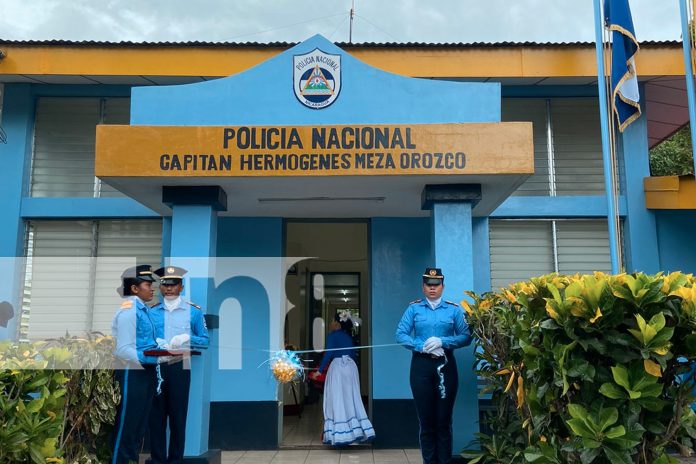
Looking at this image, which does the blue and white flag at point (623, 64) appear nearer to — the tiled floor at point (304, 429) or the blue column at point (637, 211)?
the blue column at point (637, 211)

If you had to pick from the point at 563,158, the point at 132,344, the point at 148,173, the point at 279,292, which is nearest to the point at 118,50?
the point at 148,173

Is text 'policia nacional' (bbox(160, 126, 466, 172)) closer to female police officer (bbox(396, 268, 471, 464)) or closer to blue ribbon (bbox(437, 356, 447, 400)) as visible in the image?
female police officer (bbox(396, 268, 471, 464))

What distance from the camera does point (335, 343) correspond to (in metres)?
7.43

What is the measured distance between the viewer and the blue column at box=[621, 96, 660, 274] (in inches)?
297

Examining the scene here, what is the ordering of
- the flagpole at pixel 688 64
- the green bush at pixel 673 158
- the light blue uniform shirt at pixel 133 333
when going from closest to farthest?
1. the light blue uniform shirt at pixel 133 333
2. the flagpole at pixel 688 64
3. the green bush at pixel 673 158

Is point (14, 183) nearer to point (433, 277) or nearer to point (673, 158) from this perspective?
point (433, 277)

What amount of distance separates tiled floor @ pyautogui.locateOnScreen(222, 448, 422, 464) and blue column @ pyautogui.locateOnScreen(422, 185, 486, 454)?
1047 mm

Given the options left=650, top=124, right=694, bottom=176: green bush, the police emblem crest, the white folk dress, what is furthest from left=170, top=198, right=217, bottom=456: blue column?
left=650, top=124, right=694, bottom=176: green bush

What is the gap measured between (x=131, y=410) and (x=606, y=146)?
5.68 meters

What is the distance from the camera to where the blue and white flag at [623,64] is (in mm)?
6988

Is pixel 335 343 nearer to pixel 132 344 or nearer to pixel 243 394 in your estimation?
pixel 243 394

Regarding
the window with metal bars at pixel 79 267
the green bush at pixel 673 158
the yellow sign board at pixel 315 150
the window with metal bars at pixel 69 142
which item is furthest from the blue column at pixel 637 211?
the green bush at pixel 673 158

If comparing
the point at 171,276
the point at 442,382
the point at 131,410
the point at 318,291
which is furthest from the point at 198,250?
the point at 318,291

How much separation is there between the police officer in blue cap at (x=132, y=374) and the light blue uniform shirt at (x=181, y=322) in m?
0.18
